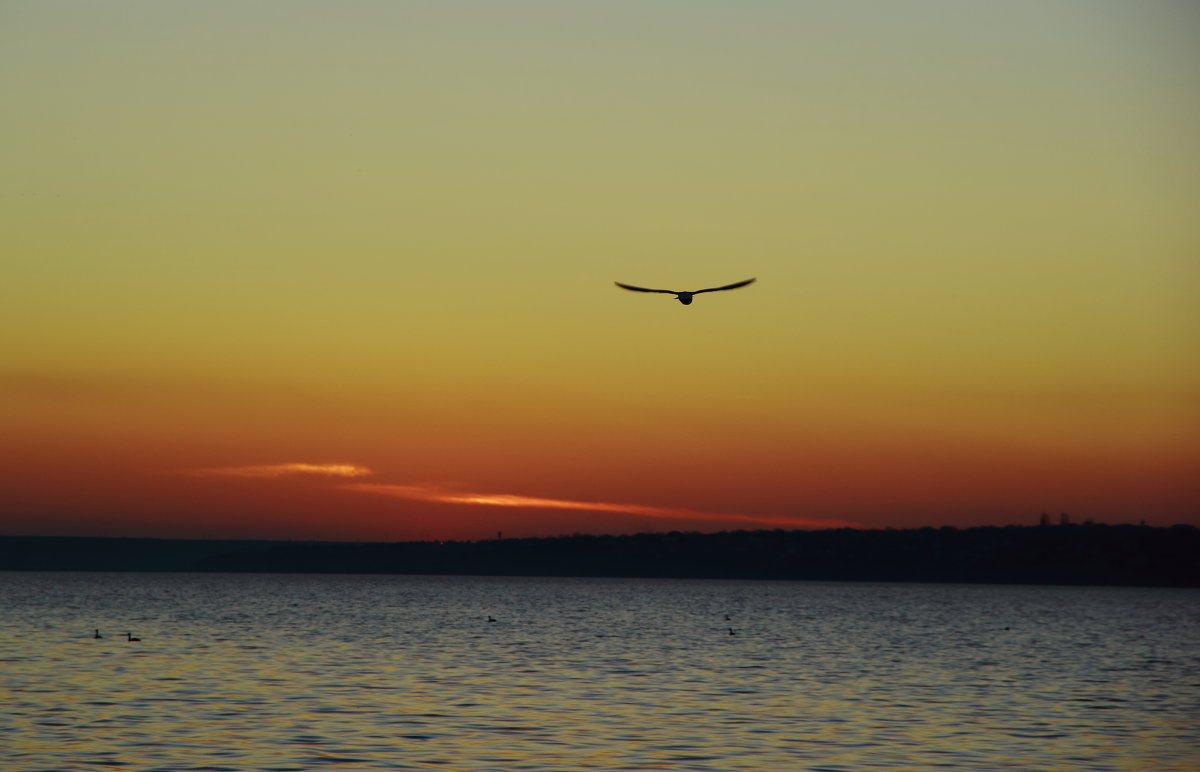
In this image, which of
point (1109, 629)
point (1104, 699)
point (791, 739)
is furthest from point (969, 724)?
point (1109, 629)

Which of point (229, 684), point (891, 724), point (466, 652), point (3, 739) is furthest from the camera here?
point (466, 652)

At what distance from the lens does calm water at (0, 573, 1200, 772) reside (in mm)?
43438

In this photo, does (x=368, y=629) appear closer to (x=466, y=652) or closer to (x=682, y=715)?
(x=466, y=652)

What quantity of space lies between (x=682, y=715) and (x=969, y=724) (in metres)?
10.6

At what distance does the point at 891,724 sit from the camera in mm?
51750

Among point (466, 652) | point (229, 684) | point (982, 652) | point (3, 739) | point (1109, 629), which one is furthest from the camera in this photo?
point (1109, 629)

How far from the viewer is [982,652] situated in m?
95.8

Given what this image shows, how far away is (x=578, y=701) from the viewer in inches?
2250

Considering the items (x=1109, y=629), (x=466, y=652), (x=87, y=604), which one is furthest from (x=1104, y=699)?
(x=87, y=604)

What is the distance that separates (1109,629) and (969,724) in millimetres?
92713

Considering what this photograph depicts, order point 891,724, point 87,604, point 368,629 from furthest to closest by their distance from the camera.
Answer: point 87,604
point 368,629
point 891,724

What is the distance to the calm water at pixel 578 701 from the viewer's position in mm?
43438

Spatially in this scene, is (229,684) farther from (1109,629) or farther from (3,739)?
(1109,629)

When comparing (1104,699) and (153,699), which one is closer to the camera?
(153,699)
